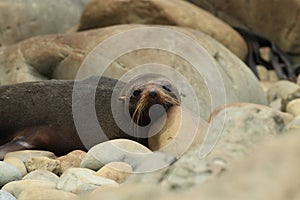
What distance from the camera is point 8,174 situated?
4246 mm

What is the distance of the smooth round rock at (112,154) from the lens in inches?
173

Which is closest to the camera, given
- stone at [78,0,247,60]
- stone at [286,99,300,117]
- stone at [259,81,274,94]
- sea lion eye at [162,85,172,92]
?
sea lion eye at [162,85,172,92]

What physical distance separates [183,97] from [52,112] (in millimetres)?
1598

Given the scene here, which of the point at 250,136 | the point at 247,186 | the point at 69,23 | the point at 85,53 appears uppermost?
the point at 247,186

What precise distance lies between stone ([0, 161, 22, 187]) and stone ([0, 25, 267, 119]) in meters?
3.38

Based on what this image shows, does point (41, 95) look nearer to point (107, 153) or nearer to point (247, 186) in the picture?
point (107, 153)

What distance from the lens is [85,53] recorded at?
8.07 meters

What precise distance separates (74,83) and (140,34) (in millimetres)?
2363

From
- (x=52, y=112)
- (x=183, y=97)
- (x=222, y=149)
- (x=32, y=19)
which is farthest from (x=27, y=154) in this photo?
(x=32, y=19)

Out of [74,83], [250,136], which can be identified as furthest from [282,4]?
[250,136]

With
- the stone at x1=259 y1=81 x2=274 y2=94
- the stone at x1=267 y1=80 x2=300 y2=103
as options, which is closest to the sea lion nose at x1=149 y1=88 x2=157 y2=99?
the stone at x1=267 y1=80 x2=300 y2=103

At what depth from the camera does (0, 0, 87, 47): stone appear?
10.7m

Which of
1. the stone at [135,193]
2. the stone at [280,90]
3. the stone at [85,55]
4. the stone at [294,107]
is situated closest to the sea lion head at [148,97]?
the stone at [85,55]

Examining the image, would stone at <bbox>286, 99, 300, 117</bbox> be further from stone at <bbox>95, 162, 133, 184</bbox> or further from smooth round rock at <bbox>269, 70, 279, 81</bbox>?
stone at <bbox>95, 162, 133, 184</bbox>
